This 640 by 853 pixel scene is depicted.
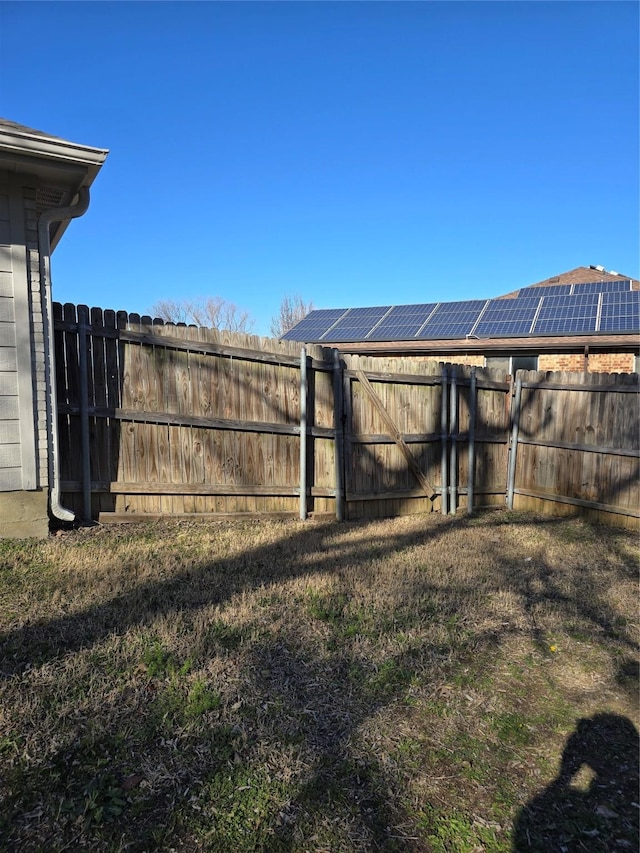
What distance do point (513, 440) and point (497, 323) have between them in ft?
28.0

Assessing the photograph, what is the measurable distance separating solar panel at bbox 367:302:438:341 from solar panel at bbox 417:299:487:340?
292 mm

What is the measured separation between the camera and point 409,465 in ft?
24.3

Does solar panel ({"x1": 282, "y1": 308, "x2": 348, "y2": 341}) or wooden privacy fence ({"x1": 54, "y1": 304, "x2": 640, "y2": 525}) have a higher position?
solar panel ({"x1": 282, "y1": 308, "x2": 348, "y2": 341})

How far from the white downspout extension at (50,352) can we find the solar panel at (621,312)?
41.1 ft

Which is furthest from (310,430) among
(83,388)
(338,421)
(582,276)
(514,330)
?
(582,276)

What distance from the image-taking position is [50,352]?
4.93 meters

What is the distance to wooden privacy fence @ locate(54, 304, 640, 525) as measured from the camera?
5570 millimetres

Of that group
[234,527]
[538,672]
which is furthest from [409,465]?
[538,672]

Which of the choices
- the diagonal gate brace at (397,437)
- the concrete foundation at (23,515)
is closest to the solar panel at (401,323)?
the diagonal gate brace at (397,437)

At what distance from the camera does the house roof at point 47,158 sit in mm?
4465

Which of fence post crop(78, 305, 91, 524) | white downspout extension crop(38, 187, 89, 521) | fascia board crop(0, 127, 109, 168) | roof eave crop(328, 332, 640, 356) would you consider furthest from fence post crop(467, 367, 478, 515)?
roof eave crop(328, 332, 640, 356)

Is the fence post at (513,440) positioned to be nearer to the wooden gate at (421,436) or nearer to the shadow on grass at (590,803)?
the wooden gate at (421,436)

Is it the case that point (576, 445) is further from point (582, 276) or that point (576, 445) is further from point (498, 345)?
point (582, 276)

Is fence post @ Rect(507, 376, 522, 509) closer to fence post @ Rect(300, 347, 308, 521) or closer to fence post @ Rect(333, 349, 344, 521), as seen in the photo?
fence post @ Rect(333, 349, 344, 521)
